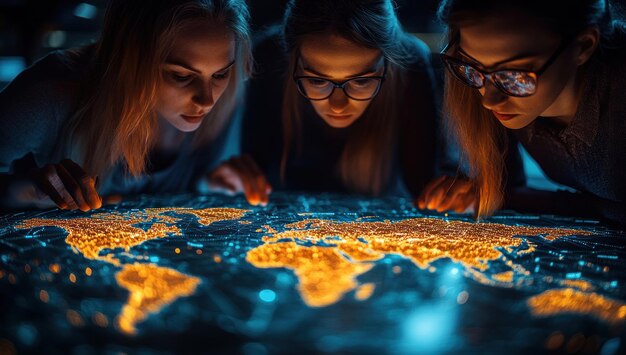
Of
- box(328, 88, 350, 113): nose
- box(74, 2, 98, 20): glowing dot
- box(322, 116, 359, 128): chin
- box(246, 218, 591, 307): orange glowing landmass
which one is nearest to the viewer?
box(246, 218, 591, 307): orange glowing landmass

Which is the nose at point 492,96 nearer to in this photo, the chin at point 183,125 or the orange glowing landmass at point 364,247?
the orange glowing landmass at point 364,247

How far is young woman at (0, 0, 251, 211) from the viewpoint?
4.77ft

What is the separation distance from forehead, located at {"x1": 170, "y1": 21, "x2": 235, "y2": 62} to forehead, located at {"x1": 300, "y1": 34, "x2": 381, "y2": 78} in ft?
0.81

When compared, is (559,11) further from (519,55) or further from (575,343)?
(575,343)

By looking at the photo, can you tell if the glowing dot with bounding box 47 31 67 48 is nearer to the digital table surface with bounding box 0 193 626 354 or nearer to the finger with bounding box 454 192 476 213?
the digital table surface with bounding box 0 193 626 354

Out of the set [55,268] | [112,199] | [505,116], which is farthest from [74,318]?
[505,116]

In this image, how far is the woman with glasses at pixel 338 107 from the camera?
1.54 m

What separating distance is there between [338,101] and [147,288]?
84cm

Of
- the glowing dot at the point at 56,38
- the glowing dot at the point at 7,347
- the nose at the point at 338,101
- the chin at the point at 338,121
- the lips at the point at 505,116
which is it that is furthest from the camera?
the glowing dot at the point at 56,38

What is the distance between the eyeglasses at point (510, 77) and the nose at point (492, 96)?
1 centimetres

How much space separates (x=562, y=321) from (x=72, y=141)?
1346 mm

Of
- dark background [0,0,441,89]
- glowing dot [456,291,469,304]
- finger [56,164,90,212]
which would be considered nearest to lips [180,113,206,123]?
finger [56,164,90,212]

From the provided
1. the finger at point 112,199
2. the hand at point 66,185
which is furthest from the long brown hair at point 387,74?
the hand at point 66,185

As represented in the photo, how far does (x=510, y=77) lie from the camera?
1216 mm
